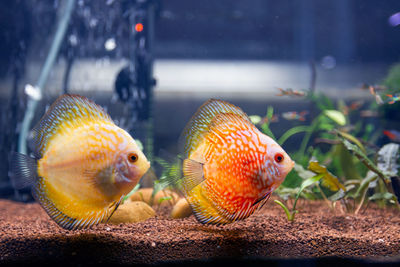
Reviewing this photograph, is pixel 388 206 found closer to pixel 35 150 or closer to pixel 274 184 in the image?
pixel 274 184

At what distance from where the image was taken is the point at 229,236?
1.31 meters

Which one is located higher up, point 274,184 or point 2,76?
point 2,76

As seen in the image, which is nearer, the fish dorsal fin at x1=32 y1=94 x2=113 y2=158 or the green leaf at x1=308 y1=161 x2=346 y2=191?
the fish dorsal fin at x1=32 y1=94 x2=113 y2=158

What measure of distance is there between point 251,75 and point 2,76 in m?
2.84

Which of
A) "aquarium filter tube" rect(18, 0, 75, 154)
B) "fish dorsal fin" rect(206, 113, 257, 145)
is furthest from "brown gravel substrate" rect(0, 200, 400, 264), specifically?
"aquarium filter tube" rect(18, 0, 75, 154)

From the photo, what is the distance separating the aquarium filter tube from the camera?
2.66 meters

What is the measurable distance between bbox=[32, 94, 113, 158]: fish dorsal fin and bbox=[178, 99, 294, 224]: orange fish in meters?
0.48

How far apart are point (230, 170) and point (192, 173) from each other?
0.55 ft

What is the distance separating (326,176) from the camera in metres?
1.83

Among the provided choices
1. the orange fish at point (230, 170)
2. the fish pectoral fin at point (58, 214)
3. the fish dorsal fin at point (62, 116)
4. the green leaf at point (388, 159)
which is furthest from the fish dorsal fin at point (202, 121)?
the green leaf at point (388, 159)

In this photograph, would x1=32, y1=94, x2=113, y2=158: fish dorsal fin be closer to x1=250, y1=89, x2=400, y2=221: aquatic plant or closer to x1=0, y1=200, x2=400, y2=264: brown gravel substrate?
x1=0, y1=200, x2=400, y2=264: brown gravel substrate

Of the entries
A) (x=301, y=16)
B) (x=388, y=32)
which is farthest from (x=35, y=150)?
(x=388, y=32)

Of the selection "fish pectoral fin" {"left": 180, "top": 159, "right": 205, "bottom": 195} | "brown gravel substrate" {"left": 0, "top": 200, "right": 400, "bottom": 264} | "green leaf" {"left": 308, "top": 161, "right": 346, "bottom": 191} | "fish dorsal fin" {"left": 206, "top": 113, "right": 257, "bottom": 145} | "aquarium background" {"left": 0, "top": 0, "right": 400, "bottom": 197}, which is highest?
"aquarium background" {"left": 0, "top": 0, "right": 400, "bottom": 197}

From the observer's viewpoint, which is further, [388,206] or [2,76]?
[2,76]
